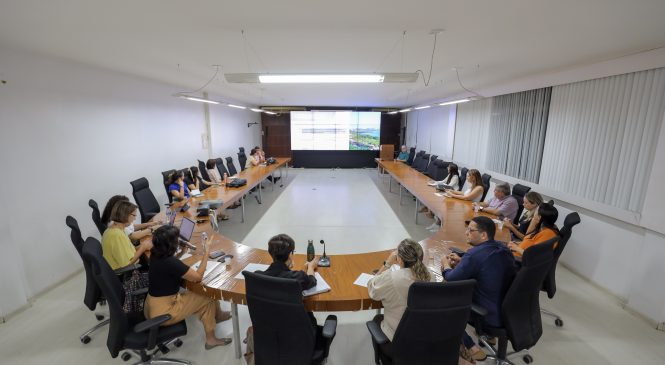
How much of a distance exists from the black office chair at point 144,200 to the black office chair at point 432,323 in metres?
3.80

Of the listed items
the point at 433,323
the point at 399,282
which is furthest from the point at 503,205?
the point at 433,323

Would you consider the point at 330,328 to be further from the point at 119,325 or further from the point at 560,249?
the point at 560,249

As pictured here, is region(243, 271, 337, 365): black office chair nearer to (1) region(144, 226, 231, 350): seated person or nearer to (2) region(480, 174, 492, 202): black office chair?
(1) region(144, 226, 231, 350): seated person

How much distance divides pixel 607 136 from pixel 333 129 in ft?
32.0

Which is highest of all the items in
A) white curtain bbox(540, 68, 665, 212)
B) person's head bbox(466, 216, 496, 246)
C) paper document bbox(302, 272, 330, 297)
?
white curtain bbox(540, 68, 665, 212)

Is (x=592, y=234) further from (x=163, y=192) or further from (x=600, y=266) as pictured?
(x=163, y=192)

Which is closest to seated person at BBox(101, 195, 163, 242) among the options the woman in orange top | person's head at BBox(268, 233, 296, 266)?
person's head at BBox(268, 233, 296, 266)

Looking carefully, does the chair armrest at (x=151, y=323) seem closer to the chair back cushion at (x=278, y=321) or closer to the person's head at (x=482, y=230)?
the chair back cushion at (x=278, y=321)

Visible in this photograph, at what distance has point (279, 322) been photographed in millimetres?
1722

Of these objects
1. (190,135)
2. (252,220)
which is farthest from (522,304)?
(190,135)

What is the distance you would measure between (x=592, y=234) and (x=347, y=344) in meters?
3.45

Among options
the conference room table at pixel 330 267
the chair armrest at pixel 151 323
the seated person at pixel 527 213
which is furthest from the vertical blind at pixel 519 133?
the chair armrest at pixel 151 323

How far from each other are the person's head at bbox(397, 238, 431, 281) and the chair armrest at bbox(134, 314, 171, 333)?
5.43 feet

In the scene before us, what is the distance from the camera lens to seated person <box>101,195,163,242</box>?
292 cm
